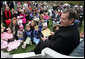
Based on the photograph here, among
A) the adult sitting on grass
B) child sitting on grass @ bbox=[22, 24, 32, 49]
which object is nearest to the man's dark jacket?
the adult sitting on grass

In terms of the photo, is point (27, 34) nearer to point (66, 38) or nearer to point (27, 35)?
point (27, 35)

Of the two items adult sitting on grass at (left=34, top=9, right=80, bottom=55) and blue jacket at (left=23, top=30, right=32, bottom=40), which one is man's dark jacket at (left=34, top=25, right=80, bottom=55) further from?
blue jacket at (left=23, top=30, right=32, bottom=40)

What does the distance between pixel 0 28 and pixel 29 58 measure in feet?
11.4

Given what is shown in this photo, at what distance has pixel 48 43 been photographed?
2.18 metres

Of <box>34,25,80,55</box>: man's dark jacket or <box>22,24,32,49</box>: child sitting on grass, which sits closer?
<box>34,25,80,55</box>: man's dark jacket

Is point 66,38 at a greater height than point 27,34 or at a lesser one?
greater

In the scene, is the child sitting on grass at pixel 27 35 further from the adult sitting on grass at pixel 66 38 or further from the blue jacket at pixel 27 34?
the adult sitting on grass at pixel 66 38

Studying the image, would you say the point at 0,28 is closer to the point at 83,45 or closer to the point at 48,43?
the point at 48,43

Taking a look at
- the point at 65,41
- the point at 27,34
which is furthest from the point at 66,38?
the point at 27,34

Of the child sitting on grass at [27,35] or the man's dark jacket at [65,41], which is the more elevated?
the man's dark jacket at [65,41]

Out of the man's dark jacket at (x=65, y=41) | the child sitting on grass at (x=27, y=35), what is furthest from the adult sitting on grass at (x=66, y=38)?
the child sitting on grass at (x=27, y=35)

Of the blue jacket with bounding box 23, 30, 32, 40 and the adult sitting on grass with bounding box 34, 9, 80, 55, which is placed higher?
the adult sitting on grass with bounding box 34, 9, 80, 55

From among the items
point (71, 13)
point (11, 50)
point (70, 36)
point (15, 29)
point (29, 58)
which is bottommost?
point (11, 50)

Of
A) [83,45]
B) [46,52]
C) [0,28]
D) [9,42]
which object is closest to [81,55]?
[83,45]
